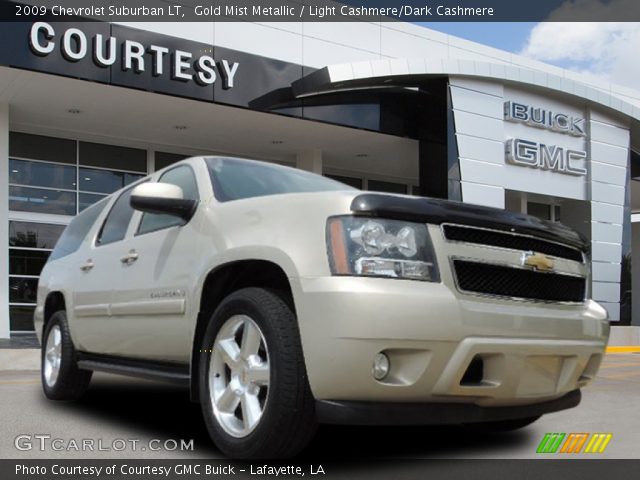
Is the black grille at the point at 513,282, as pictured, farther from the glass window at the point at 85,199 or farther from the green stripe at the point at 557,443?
the glass window at the point at 85,199

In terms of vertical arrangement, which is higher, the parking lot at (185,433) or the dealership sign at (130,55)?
the dealership sign at (130,55)

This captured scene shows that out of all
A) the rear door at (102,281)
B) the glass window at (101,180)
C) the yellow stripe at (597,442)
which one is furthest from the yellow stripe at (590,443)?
the glass window at (101,180)

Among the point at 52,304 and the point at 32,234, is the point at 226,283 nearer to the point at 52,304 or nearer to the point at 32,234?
the point at 52,304

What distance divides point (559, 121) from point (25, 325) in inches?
566

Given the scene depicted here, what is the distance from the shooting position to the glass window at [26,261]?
16562mm

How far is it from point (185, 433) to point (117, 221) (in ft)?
6.40

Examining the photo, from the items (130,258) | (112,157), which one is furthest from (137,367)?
(112,157)

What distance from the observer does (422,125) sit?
18016 millimetres

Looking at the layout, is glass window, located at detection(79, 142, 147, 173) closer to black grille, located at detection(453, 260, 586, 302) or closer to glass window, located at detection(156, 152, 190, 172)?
glass window, located at detection(156, 152, 190, 172)

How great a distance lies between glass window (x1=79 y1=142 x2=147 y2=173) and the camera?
1781 cm

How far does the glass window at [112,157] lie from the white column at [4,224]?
2713 mm

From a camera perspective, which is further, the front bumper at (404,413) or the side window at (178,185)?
the side window at (178,185)

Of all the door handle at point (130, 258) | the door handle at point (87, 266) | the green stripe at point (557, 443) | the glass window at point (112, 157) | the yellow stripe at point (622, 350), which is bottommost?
the yellow stripe at point (622, 350)

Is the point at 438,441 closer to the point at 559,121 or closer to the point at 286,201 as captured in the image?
the point at 286,201
